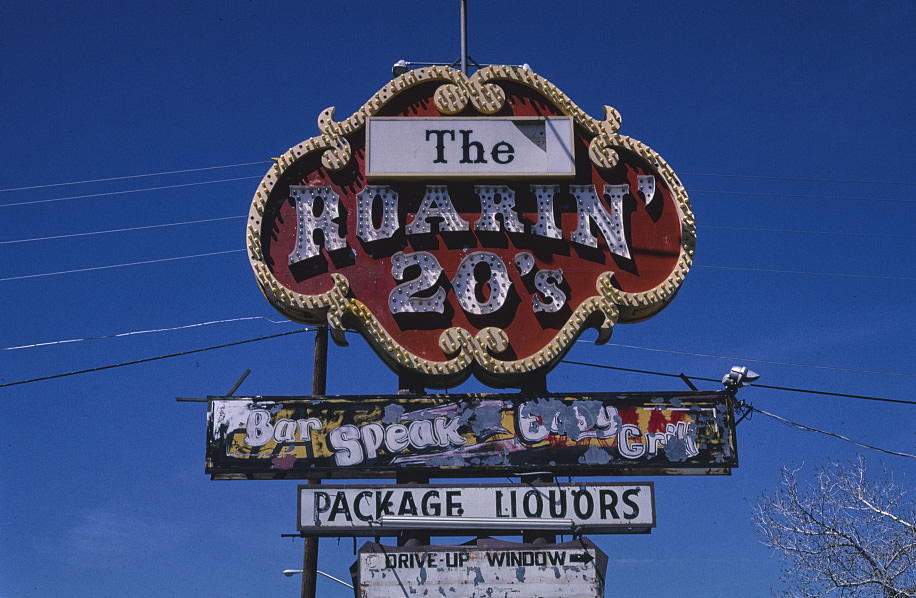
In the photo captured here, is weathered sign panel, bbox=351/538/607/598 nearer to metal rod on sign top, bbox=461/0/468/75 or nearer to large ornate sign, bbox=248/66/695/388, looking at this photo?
large ornate sign, bbox=248/66/695/388

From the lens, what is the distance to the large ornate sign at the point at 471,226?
42.9 ft

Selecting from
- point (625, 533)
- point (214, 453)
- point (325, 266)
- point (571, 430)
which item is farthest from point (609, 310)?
point (214, 453)

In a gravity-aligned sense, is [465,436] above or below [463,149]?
below

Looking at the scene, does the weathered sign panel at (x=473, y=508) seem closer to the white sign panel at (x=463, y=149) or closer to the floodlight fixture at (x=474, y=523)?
the floodlight fixture at (x=474, y=523)

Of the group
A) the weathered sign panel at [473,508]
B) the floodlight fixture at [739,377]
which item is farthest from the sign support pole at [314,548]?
the floodlight fixture at [739,377]

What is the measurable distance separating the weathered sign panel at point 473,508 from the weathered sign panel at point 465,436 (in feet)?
1.01

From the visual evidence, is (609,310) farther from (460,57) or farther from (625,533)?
(460,57)

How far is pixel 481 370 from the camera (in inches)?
508

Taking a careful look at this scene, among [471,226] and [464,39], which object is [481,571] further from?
[464,39]

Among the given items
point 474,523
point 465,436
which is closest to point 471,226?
point 465,436

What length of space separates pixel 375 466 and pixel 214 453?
74.5 inches

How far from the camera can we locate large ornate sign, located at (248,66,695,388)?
42.9ft

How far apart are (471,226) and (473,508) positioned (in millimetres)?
3743

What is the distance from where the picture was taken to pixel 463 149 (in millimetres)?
13773
